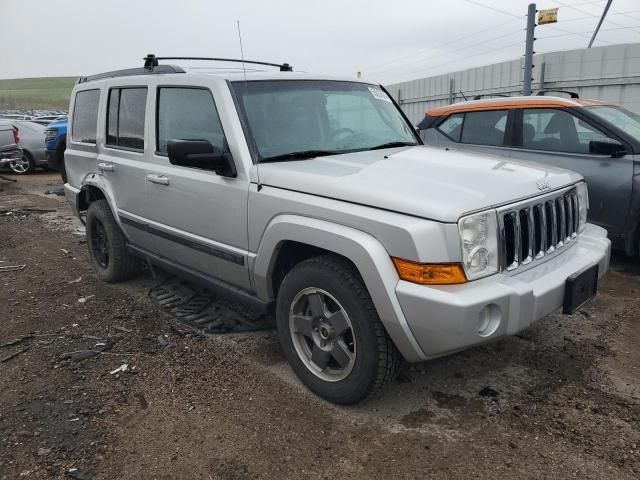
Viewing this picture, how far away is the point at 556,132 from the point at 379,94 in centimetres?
233

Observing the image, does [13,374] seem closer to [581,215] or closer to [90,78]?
[90,78]

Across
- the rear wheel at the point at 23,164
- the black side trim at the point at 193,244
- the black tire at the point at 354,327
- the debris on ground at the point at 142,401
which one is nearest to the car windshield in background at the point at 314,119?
the black side trim at the point at 193,244

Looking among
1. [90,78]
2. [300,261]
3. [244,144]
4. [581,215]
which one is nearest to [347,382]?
[300,261]

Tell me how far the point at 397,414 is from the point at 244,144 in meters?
1.81

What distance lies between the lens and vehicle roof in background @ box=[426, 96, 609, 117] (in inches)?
218

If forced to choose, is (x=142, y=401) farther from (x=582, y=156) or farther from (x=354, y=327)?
(x=582, y=156)

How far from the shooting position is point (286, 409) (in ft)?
9.98

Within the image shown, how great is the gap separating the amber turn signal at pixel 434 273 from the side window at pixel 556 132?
3.58 metres

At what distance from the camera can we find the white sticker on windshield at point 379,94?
4281 mm

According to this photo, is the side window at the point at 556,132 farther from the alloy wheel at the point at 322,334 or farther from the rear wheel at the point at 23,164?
the rear wheel at the point at 23,164

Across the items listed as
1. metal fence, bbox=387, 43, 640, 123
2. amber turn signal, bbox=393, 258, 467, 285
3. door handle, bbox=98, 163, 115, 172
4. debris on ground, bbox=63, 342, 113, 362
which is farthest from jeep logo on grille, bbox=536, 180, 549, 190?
metal fence, bbox=387, 43, 640, 123

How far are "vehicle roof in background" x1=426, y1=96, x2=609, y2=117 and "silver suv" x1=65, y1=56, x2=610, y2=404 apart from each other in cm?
215

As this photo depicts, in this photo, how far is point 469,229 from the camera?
2.55m

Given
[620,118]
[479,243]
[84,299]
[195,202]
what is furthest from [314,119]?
[620,118]
